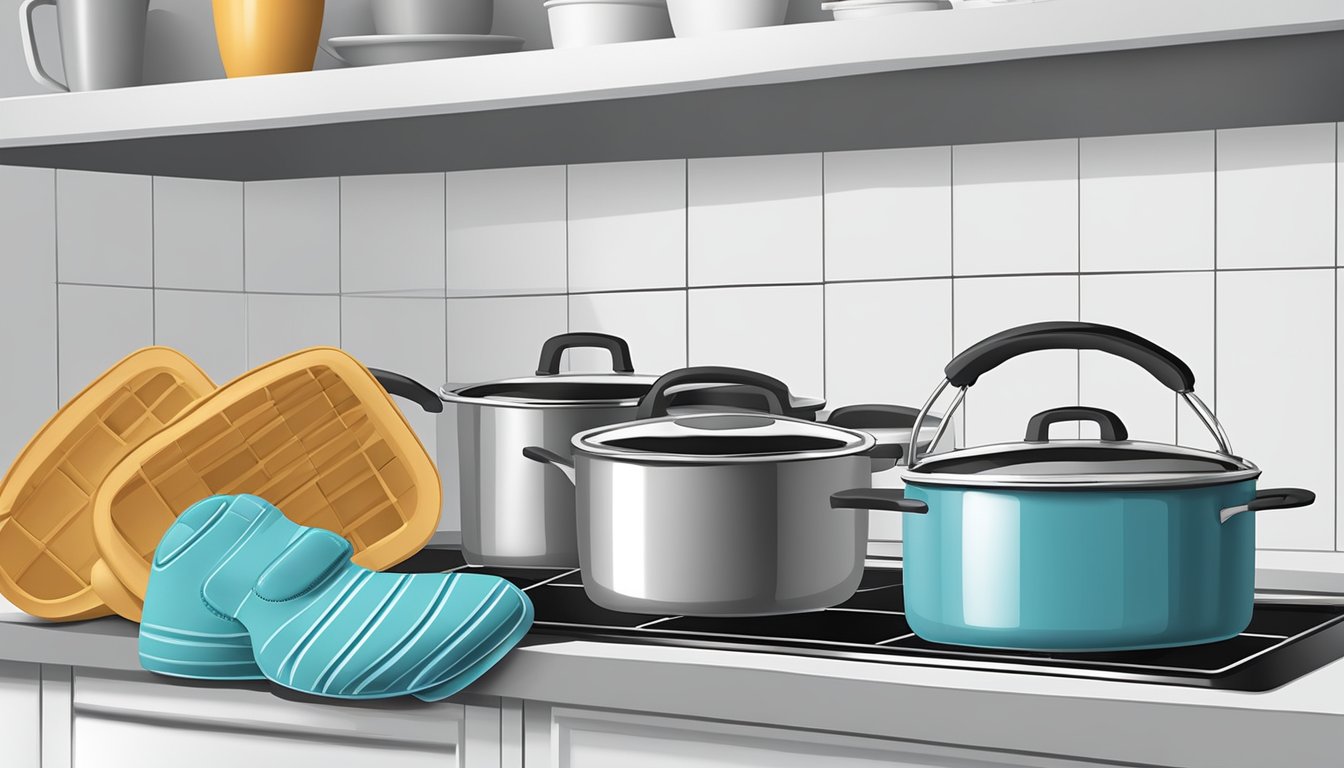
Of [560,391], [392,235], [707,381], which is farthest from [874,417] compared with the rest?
[392,235]

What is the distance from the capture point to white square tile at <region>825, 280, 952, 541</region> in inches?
61.2

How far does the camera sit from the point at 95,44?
5.47ft

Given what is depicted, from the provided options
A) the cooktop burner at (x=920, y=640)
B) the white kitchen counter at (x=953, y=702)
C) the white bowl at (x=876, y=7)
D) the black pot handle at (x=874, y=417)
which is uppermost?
the white bowl at (x=876, y=7)

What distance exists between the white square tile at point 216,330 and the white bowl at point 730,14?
2.81 ft

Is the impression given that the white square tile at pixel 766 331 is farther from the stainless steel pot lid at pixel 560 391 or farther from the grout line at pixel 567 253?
the stainless steel pot lid at pixel 560 391

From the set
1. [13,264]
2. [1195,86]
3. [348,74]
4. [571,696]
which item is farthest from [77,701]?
[1195,86]

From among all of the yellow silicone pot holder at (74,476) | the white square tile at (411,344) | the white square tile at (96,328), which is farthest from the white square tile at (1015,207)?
the white square tile at (96,328)

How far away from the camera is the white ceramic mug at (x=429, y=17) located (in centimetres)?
158

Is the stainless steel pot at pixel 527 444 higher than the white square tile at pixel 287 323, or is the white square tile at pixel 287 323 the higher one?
the white square tile at pixel 287 323

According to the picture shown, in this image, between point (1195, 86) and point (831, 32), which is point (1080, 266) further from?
point (831, 32)

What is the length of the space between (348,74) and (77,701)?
62 centimetres

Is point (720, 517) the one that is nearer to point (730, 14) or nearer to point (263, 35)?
point (730, 14)

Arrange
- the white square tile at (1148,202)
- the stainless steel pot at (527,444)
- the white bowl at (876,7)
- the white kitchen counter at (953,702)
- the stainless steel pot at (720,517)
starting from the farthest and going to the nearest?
the white square tile at (1148,202), the stainless steel pot at (527,444), the white bowl at (876,7), the stainless steel pot at (720,517), the white kitchen counter at (953,702)

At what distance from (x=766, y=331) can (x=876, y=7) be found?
48 cm
